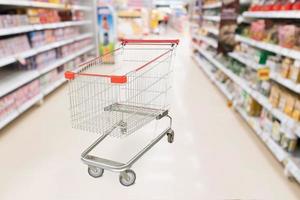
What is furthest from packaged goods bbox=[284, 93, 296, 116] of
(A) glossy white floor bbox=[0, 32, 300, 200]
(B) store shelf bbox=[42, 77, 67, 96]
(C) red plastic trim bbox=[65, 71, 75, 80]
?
(B) store shelf bbox=[42, 77, 67, 96]

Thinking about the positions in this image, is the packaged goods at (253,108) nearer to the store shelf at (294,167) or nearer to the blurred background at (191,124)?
the blurred background at (191,124)

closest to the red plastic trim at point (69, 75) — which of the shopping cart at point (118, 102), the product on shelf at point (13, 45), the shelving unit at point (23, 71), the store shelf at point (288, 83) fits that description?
the shopping cart at point (118, 102)

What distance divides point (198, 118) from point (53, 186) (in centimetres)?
174

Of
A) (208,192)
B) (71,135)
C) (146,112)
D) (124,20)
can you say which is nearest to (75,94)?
(146,112)

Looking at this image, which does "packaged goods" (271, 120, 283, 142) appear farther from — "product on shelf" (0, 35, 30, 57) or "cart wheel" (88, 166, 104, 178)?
Answer: "product on shelf" (0, 35, 30, 57)

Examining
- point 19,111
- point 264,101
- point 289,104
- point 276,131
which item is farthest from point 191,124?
point 19,111

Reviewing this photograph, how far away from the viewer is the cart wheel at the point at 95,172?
1785mm

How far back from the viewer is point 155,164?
1.98 m

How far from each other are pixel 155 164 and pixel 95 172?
1.54ft

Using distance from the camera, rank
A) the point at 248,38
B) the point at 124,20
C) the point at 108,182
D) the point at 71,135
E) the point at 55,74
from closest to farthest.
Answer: the point at 108,182
the point at 71,135
the point at 248,38
the point at 55,74
the point at 124,20

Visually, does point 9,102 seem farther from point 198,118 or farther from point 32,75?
point 198,118

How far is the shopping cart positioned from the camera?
161cm

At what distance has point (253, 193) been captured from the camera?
1.71 meters

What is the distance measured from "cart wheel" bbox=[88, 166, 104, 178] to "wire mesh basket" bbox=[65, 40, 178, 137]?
28 centimetres
